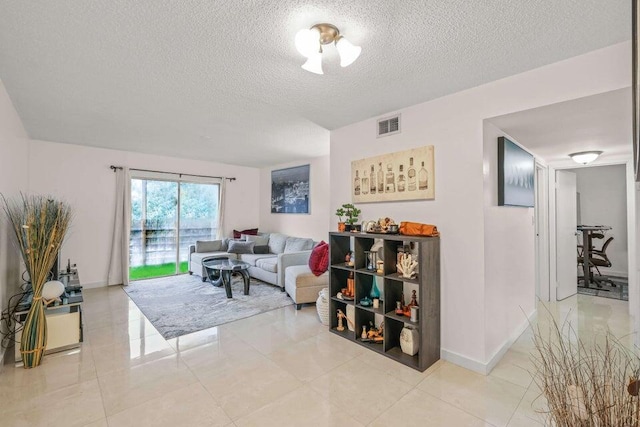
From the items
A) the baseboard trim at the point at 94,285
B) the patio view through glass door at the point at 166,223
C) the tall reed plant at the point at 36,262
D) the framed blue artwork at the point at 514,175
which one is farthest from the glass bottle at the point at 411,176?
the baseboard trim at the point at 94,285

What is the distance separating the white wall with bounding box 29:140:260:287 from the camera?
14.5 feet

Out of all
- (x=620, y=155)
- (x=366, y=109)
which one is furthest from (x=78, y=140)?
(x=620, y=155)

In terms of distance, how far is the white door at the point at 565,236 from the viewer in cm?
407

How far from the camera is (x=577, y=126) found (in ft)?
8.19

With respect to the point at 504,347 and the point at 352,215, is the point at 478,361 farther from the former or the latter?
the point at 352,215

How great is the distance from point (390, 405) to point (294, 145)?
146 inches

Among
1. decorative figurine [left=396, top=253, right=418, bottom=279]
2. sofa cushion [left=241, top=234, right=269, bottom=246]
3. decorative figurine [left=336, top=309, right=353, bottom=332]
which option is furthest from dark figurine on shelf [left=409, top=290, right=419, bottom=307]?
sofa cushion [left=241, top=234, right=269, bottom=246]

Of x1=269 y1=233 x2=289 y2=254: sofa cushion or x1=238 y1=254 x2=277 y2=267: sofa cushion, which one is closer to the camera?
x1=238 y1=254 x2=277 y2=267: sofa cushion

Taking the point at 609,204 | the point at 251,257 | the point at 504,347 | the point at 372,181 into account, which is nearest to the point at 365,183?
the point at 372,181

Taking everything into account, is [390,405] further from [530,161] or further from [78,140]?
[78,140]

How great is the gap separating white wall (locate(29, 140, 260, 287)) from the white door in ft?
22.3

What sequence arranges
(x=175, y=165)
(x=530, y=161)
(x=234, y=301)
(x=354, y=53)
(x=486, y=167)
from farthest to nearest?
1. (x=175, y=165)
2. (x=234, y=301)
3. (x=530, y=161)
4. (x=486, y=167)
5. (x=354, y=53)

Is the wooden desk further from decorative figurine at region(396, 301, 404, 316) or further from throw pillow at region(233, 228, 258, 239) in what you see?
throw pillow at region(233, 228, 258, 239)

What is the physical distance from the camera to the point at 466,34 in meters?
1.72
